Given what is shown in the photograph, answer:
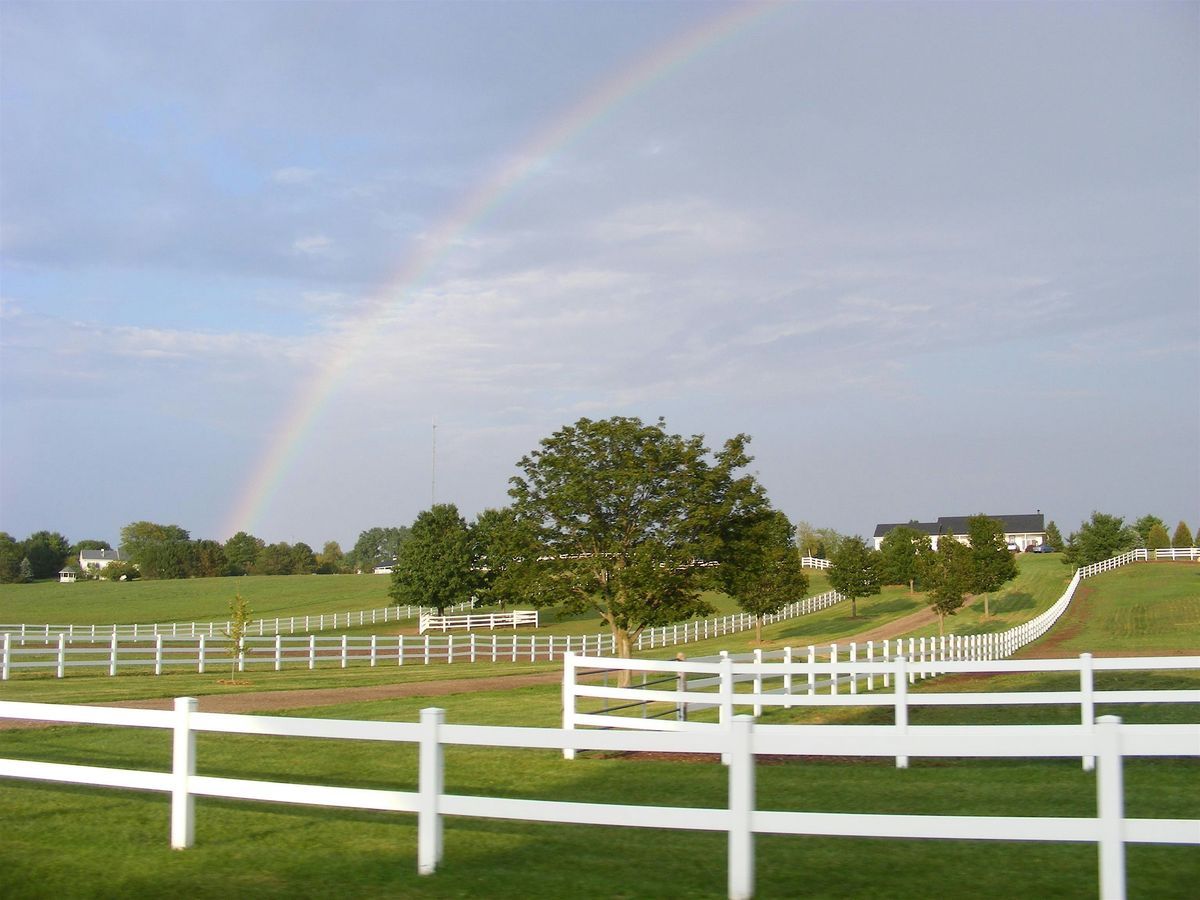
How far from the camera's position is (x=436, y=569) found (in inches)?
2677

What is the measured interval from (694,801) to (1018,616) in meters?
59.2

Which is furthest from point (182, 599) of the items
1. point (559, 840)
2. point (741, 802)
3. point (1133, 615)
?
point (741, 802)

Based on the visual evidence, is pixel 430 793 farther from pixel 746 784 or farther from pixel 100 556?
pixel 100 556

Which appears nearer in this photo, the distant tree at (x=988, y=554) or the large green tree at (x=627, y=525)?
the large green tree at (x=627, y=525)

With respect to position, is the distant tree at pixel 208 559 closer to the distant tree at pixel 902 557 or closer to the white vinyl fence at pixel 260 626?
the white vinyl fence at pixel 260 626

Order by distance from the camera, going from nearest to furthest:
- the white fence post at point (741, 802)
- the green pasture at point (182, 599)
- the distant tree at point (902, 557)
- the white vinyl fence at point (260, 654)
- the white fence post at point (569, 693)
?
1. the white fence post at point (741, 802)
2. the white fence post at point (569, 693)
3. the white vinyl fence at point (260, 654)
4. the distant tree at point (902, 557)
5. the green pasture at point (182, 599)

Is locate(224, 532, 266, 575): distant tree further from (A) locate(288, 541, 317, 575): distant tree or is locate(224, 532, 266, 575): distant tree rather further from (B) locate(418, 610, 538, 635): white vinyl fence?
(B) locate(418, 610, 538, 635): white vinyl fence

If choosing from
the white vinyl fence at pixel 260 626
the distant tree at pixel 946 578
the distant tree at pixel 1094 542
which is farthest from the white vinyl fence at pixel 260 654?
the distant tree at pixel 1094 542

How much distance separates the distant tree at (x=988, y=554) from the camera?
59.1 m

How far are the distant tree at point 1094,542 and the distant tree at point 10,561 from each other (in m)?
112

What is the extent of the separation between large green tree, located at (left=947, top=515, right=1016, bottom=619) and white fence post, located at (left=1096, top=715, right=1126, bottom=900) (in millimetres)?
55226

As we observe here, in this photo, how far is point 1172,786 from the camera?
10.7 meters

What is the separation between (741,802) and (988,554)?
56.7 metres

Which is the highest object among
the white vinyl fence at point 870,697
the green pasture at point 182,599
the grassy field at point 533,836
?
the white vinyl fence at point 870,697
